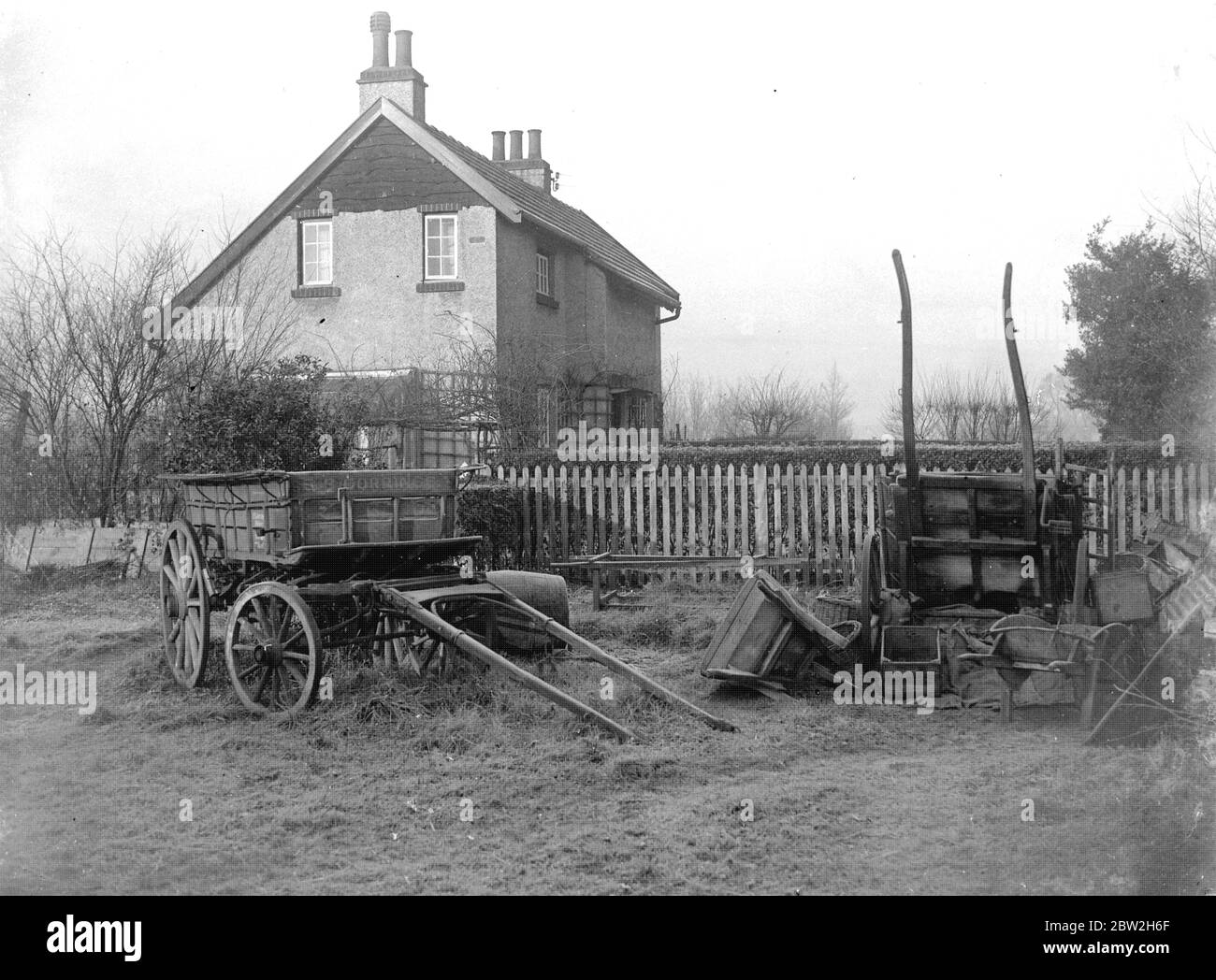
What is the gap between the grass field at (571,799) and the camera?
4.12 metres

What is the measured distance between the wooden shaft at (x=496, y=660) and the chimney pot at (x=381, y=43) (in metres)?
17.2

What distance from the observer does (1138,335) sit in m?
17.8

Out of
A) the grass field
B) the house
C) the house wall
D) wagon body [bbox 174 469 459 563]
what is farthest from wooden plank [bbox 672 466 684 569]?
the house wall

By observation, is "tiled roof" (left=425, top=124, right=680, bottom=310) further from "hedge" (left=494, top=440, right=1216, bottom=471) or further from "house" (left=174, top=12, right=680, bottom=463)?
"hedge" (left=494, top=440, right=1216, bottom=471)

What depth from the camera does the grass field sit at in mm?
4125

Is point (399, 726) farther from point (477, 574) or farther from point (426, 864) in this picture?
point (426, 864)

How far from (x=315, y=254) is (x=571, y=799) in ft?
55.8

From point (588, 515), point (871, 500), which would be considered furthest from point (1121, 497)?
point (588, 515)

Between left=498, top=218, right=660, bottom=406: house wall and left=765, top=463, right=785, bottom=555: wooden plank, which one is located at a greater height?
left=498, top=218, right=660, bottom=406: house wall

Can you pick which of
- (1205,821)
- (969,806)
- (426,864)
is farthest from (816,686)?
(426,864)

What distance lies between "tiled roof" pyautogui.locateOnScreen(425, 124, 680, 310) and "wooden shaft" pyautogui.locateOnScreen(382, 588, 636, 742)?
557 inches

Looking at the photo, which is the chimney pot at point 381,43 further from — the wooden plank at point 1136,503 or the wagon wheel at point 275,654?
the wagon wheel at point 275,654

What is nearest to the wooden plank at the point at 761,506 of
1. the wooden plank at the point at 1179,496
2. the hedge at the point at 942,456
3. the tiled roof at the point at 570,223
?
the hedge at the point at 942,456

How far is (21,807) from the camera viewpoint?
5125 mm
